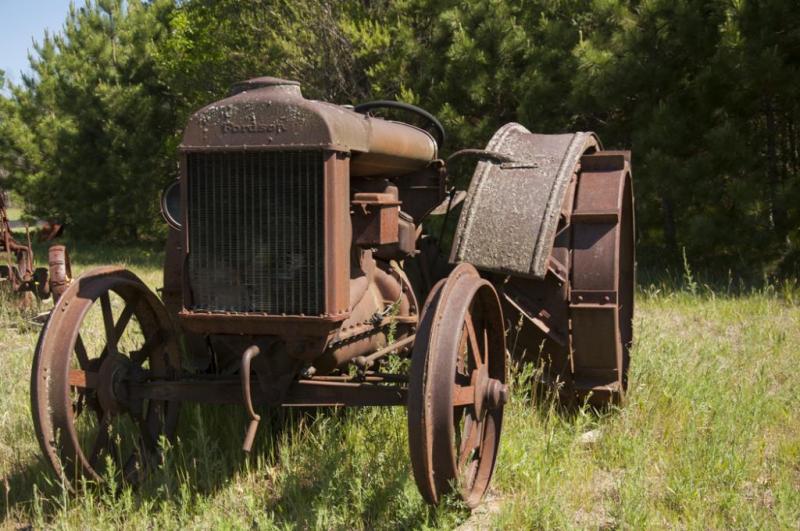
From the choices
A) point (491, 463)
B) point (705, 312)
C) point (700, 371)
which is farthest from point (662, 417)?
point (705, 312)

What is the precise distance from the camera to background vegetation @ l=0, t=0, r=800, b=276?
7.88 meters

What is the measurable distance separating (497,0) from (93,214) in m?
11.0

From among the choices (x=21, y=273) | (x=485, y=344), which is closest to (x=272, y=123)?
(x=485, y=344)

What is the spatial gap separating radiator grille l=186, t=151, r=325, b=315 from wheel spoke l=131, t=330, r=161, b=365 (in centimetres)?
70

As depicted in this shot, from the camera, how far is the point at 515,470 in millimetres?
3312

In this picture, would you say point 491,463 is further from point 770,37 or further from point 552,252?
point 770,37

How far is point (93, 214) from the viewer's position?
17375mm

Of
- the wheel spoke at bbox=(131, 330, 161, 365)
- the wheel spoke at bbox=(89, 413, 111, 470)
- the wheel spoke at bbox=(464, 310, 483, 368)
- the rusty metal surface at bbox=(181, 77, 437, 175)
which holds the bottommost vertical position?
the wheel spoke at bbox=(89, 413, 111, 470)

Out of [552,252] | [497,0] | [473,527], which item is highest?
[497,0]


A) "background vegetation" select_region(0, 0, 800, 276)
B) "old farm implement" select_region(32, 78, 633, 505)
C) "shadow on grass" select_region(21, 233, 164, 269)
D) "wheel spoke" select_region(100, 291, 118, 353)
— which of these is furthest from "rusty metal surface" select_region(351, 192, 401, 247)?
"shadow on grass" select_region(21, 233, 164, 269)

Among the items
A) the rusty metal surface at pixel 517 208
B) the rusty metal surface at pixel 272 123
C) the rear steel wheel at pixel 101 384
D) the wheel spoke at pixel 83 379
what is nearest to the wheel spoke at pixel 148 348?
the rear steel wheel at pixel 101 384

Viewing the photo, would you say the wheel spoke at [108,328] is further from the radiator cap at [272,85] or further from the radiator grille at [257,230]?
the radiator cap at [272,85]

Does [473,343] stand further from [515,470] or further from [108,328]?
[108,328]

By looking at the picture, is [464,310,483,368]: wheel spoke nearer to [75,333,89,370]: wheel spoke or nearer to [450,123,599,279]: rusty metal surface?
[450,123,599,279]: rusty metal surface
